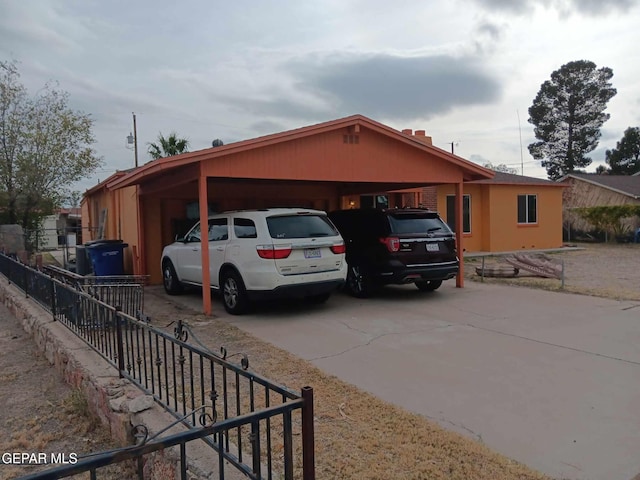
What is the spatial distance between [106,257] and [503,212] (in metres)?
15.0

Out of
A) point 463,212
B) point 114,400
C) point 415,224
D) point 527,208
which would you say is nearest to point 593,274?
point 463,212

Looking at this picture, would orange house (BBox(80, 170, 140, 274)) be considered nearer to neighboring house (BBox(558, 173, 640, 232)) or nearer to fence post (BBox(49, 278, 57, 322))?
fence post (BBox(49, 278, 57, 322))

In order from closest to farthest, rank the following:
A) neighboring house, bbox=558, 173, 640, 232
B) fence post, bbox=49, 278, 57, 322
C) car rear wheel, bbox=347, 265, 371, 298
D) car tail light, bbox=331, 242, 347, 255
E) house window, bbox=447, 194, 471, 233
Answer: fence post, bbox=49, 278, 57, 322, car tail light, bbox=331, 242, 347, 255, car rear wheel, bbox=347, 265, 371, 298, house window, bbox=447, 194, 471, 233, neighboring house, bbox=558, 173, 640, 232

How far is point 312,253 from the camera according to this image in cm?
799

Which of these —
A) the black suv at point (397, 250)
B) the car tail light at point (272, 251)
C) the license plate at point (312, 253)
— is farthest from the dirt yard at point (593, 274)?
the car tail light at point (272, 251)

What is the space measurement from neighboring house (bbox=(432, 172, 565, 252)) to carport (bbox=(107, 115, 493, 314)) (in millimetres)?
6708

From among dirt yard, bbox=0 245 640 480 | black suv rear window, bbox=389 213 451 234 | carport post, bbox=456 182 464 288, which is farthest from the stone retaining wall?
carport post, bbox=456 182 464 288

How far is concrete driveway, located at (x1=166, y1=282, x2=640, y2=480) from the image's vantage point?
145 inches

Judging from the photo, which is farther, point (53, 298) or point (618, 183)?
point (618, 183)

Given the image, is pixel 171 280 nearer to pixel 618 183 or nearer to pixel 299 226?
pixel 299 226

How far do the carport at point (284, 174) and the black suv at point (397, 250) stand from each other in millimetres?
995

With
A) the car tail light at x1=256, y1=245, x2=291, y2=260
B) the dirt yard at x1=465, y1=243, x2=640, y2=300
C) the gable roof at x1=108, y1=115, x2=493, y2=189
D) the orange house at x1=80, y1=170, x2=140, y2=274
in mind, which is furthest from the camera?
the orange house at x1=80, y1=170, x2=140, y2=274
